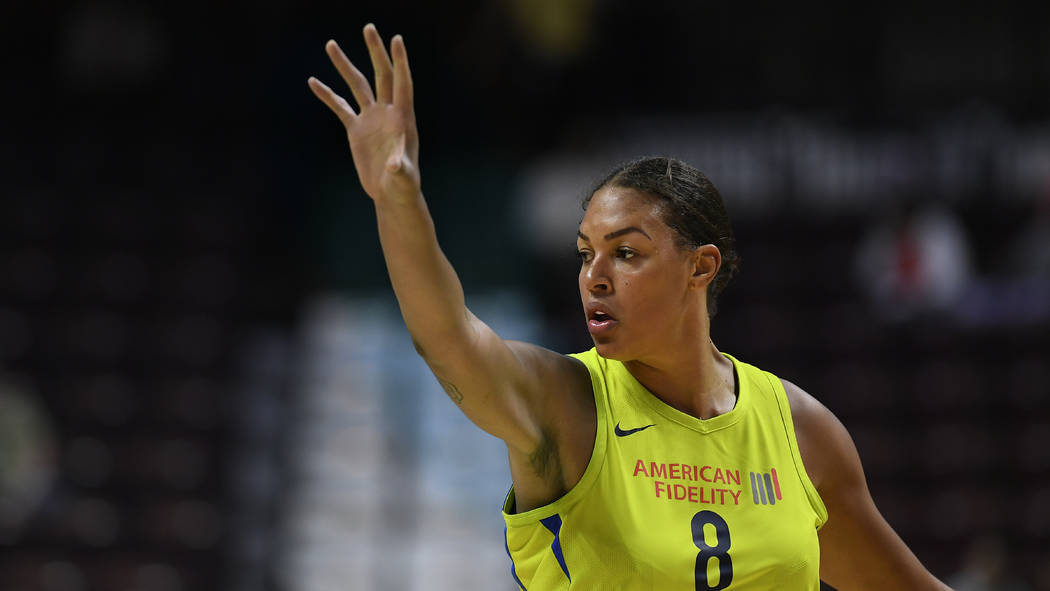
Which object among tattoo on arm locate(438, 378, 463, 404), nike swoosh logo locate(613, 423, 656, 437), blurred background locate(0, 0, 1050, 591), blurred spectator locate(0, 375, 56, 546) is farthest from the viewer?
blurred background locate(0, 0, 1050, 591)

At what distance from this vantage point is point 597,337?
8.03 feet

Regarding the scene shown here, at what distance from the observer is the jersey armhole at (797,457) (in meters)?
2.72

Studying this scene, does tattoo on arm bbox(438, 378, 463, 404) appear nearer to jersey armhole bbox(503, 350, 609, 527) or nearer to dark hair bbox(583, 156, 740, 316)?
jersey armhole bbox(503, 350, 609, 527)

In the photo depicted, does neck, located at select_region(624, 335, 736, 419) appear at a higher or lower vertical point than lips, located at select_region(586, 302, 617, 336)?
lower

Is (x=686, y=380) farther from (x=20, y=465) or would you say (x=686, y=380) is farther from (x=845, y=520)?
(x=20, y=465)

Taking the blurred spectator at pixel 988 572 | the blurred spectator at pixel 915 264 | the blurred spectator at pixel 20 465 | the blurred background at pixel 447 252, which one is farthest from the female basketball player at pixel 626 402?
the blurred spectator at pixel 915 264

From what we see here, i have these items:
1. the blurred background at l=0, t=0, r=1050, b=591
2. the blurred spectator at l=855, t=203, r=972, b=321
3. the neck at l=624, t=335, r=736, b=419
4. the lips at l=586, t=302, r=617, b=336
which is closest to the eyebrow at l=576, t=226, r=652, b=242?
the lips at l=586, t=302, r=617, b=336

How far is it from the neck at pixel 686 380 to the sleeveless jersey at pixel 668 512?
0.10ft

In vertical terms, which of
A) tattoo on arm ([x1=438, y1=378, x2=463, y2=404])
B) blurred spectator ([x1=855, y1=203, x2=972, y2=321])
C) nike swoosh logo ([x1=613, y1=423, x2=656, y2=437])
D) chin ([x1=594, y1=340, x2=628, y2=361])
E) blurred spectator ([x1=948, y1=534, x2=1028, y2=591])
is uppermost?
blurred spectator ([x1=855, y1=203, x2=972, y2=321])

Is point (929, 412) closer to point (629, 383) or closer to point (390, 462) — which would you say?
point (390, 462)

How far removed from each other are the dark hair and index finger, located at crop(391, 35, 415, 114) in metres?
0.57

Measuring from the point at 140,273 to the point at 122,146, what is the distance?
138cm

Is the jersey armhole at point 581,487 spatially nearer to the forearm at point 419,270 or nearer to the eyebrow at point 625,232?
the eyebrow at point 625,232

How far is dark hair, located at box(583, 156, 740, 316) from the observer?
251cm
